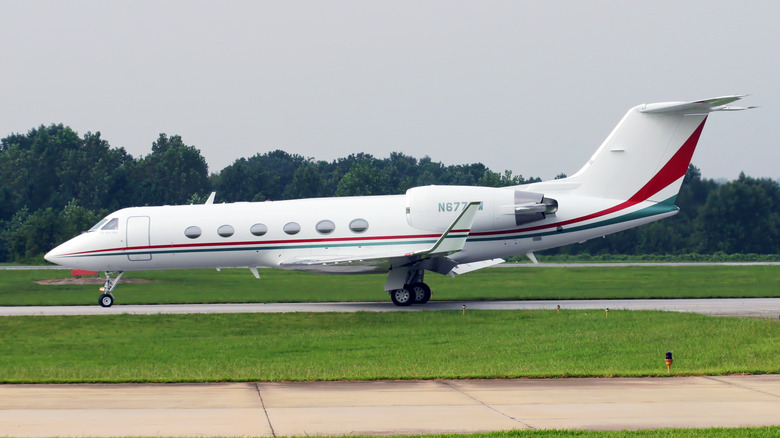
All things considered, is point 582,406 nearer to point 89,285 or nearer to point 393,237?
point 393,237

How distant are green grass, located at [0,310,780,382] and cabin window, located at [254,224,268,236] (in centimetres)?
364

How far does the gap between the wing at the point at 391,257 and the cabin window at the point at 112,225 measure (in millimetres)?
5804

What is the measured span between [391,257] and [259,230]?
469 cm

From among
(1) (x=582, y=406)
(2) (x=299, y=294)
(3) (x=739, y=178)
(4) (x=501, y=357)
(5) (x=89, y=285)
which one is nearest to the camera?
(1) (x=582, y=406)

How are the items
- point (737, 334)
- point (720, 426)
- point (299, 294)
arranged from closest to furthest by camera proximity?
point (720, 426) < point (737, 334) < point (299, 294)

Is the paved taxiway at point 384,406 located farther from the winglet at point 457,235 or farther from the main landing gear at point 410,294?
the main landing gear at point 410,294

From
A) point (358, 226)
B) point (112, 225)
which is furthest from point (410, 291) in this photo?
point (112, 225)

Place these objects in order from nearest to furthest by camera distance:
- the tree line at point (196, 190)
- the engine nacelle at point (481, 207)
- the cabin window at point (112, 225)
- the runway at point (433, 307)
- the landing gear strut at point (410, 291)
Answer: the runway at point (433, 307) < the engine nacelle at point (481, 207) < the landing gear strut at point (410, 291) < the cabin window at point (112, 225) < the tree line at point (196, 190)

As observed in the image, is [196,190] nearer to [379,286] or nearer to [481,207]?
[379,286]

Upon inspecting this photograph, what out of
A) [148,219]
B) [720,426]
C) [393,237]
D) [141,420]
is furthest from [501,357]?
[148,219]

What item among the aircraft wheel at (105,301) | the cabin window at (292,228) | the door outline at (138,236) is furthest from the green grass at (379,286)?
the cabin window at (292,228)

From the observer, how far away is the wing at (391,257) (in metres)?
26.2

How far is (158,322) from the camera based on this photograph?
2458 centimetres

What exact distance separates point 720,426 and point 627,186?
60.3ft
